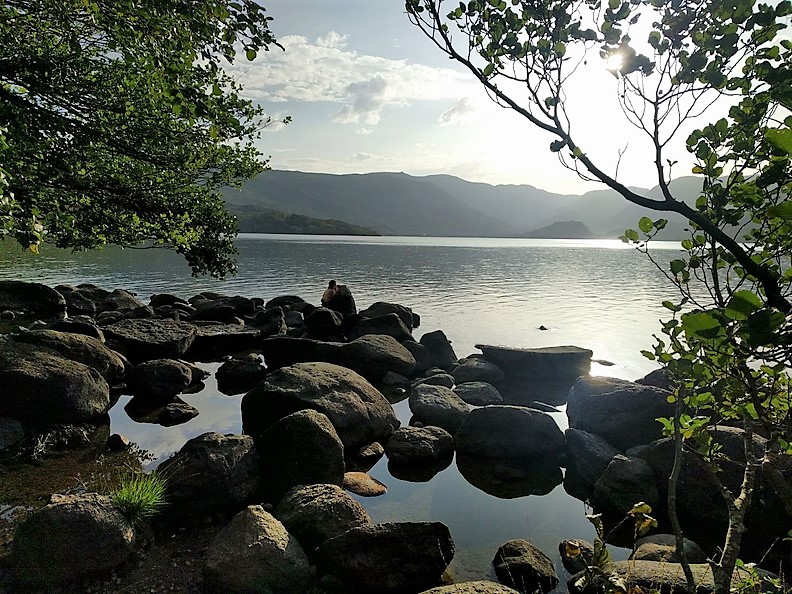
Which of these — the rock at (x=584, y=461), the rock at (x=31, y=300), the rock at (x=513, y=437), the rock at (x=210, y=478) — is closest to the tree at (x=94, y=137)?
the rock at (x=210, y=478)

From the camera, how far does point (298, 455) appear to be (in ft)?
33.2

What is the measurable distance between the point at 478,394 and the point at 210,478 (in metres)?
11.0

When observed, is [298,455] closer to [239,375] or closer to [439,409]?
[439,409]

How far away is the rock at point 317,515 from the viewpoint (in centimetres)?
811

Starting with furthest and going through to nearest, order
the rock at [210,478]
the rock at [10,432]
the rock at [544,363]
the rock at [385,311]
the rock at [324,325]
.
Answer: the rock at [385,311], the rock at [324,325], the rock at [544,363], the rock at [10,432], the rock at [210,478]

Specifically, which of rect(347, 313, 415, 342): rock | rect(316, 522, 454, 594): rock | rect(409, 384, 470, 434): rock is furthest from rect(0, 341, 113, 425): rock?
rect(347, 313, 415, 342): rock

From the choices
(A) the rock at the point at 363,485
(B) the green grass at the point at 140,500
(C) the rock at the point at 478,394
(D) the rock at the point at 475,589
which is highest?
(D) the rock at the point at 475,589

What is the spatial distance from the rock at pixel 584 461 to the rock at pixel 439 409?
325cm

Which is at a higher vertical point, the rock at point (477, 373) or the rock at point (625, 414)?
the rock at point (625, 414)

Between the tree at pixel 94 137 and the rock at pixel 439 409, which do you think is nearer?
the tree at pixel 94 137

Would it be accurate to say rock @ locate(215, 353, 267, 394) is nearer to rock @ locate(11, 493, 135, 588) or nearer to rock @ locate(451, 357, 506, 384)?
rock @ locate(451, 357, 506, 384)

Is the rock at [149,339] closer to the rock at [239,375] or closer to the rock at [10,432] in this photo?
the rock at [239,375]

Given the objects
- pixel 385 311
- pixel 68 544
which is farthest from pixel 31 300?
pixel 68 544

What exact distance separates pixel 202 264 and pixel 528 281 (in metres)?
52.5
